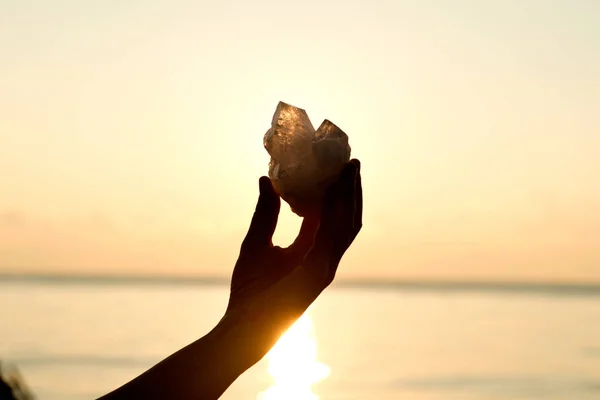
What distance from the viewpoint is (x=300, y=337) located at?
5091 centimetres

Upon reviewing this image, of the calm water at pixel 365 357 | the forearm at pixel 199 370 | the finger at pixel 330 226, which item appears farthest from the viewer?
the calm water at pixel 365 357

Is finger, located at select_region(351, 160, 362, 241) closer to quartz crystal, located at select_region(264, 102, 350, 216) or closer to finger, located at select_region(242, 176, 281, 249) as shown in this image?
finger, located at select_region(242, 176, 281, 249)

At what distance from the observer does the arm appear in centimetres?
188

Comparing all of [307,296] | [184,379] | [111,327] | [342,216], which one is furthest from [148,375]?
[111,327]

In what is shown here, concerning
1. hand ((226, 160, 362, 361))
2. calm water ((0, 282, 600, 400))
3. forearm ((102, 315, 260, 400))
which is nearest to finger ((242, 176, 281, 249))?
hand ((226, 160, 362, 361))

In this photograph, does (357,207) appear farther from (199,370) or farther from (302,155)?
(302,155)

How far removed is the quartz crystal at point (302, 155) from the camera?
10.6 feet

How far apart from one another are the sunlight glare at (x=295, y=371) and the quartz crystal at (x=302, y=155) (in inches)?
561

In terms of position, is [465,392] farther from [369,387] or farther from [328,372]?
[328,372]

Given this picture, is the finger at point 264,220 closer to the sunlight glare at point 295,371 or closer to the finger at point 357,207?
the finger at point 357,207

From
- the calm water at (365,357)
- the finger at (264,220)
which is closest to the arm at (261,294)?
the finger at (264,220)

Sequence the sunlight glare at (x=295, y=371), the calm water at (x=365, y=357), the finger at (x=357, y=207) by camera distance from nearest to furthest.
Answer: the finger at (x=357, y=207)
the sunlight glare at (x=295, y=371)
the calm water at (x=365, y=357)

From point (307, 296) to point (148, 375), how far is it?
1.51 ft

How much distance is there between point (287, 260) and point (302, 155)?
3.20 feet
